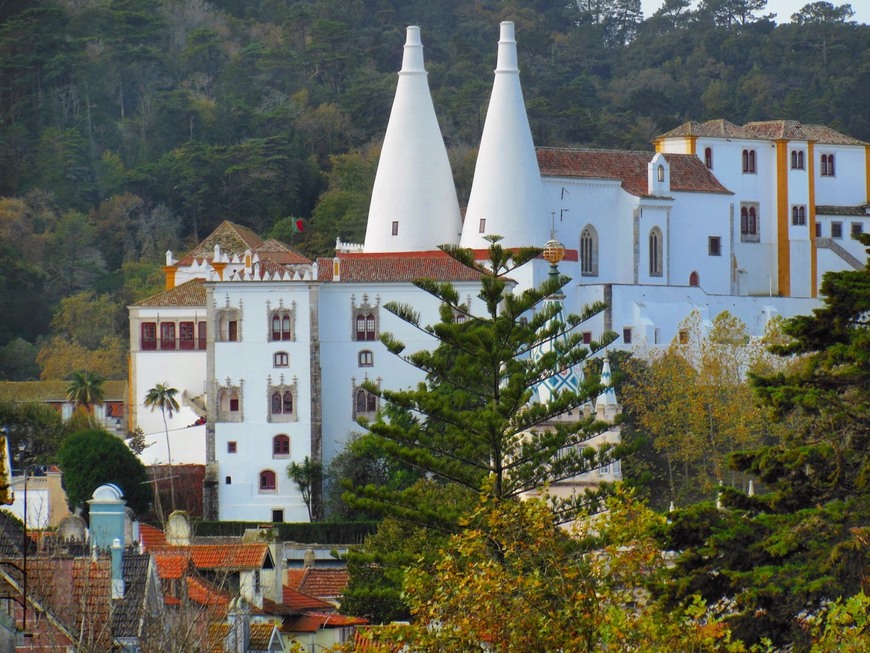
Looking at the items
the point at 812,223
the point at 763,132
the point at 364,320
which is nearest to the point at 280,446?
the point at 364,320

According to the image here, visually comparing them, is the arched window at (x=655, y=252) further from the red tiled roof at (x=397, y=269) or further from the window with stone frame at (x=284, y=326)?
the window with stone frame at (x=284, y=326)

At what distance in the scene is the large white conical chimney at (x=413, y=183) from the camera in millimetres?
71875

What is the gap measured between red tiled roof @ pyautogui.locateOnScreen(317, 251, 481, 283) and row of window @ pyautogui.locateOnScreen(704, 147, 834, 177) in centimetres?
1374

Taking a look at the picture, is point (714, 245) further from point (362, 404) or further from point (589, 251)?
point (362, 404)

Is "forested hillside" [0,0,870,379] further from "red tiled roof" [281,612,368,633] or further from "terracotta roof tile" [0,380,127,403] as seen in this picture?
"red tiled roof" [281,612,368,633]

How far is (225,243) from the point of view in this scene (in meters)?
82.8

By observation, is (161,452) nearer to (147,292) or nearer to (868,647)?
(147,292)

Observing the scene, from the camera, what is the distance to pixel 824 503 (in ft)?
90.5

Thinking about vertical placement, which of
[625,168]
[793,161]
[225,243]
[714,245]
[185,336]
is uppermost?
[793,161]

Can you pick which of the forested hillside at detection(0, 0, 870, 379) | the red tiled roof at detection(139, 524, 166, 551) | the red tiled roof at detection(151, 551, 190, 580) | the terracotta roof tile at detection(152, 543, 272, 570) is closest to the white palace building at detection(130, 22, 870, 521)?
the forested hillside at detection(0, 0, 870, 379)

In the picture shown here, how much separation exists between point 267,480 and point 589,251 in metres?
13.4

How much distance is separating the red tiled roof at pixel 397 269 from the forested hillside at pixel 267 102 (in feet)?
64.0

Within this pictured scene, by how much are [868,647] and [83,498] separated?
43870 millimetres

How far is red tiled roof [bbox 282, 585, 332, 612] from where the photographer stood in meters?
40.0
